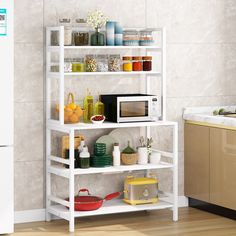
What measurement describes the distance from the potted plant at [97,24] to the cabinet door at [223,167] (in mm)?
1249

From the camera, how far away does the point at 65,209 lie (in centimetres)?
554

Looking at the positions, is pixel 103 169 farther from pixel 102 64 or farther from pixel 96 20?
pixel 96 20

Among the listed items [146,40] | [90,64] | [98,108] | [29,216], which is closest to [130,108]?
[98,108]

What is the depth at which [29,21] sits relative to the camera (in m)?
5.49

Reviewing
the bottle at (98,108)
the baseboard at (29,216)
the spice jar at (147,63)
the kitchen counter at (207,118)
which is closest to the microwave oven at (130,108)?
the bottle at (98,108)

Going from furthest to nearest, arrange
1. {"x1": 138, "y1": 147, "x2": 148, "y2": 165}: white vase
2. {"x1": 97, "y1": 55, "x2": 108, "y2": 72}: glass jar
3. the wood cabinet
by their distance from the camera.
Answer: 1. {"x1": 138, "y1": 147, "x2": 148, "y2": 165}: white vase
2. the wood cabinet
3. {"x1": 97, "y1": 55, "x2": 108, "y2": 72}: glass jar

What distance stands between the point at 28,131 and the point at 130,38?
1.14 meters

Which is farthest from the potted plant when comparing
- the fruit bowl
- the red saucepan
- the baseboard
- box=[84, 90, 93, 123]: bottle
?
the baseboard

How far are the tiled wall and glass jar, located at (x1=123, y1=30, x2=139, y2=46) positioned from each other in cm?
20

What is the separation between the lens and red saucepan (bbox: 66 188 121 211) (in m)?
5.44

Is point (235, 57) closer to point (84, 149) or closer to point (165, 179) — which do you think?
point (165, 179)

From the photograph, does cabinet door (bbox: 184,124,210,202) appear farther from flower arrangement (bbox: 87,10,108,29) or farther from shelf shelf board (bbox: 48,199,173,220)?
flower arrangement (bbox: 87,10,108,29)

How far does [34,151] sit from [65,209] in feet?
1.78

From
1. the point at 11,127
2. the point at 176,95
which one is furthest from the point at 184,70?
the point at 11,127
